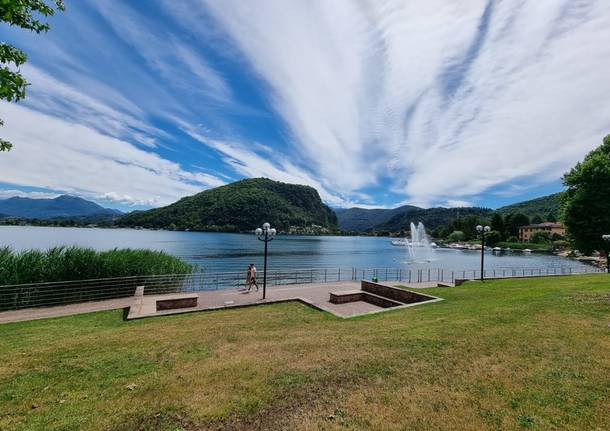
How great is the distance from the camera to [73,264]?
614 inches

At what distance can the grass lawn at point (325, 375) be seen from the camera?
12.3 ft

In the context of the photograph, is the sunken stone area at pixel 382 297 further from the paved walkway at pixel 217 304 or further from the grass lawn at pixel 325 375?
the grass lawn at pixel 325 375

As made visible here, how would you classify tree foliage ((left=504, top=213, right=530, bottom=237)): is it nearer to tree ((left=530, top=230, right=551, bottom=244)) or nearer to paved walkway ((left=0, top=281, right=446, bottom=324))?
tree ((left=530, top=230, right=551, bottom=244))

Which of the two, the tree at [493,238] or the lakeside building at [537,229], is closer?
the tree at [493,238]

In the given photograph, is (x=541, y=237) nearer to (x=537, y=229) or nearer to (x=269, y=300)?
(x=537, y=229)

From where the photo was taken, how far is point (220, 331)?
784cm

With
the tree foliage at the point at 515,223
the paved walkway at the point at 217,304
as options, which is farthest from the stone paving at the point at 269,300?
the tree foliage at the point at 515,223

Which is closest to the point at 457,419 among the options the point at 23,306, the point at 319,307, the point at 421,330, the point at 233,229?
the point at 421,330

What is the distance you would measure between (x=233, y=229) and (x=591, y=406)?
149 metres

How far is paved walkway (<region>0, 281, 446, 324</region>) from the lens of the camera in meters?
11.4

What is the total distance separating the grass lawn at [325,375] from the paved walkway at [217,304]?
3.43 meters

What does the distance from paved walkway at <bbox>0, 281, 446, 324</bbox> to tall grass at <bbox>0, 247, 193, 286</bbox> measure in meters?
1.96

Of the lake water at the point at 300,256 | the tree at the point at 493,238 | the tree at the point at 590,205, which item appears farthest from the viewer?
the tree at the point at 493,238

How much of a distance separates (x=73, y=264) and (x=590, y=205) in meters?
35.2
